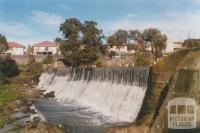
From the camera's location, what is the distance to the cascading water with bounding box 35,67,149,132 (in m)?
34.6

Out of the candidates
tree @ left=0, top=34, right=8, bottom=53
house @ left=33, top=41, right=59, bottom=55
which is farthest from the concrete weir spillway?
house @ left=33, top=41, right=59, bottom=55

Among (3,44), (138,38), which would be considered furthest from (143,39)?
(3,44)

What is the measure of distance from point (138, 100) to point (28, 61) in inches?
2918

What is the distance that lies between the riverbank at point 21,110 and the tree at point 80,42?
341 inches

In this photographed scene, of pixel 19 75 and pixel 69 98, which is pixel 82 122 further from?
pixel 19 75

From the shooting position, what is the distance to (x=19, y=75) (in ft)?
294

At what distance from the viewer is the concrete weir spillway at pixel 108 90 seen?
3462 centimetres

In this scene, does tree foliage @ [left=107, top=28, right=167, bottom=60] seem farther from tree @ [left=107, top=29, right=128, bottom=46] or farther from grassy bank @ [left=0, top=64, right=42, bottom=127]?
grassy bank @ [left=0, top=64, right=42, bottom=127]

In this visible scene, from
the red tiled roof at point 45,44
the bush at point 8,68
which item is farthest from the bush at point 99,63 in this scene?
the red tiled roof at point 45,44

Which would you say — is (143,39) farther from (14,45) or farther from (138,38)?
(14,45)

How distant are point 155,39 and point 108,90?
5616cm

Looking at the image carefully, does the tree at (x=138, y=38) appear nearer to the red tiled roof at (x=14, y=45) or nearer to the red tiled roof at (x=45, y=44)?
the red tiled roof at (x=45, y=44)

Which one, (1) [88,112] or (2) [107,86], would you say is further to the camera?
(2) [107,86]

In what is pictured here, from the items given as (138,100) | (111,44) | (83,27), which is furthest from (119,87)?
(111,44)
